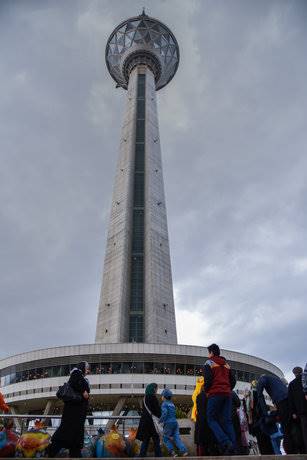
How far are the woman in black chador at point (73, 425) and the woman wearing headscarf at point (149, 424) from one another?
1.23 meters

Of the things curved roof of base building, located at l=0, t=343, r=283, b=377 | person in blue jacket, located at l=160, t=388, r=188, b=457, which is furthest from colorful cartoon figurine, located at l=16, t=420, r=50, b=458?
curved roof of base building, located at l=0, t=343, r=283, b=377

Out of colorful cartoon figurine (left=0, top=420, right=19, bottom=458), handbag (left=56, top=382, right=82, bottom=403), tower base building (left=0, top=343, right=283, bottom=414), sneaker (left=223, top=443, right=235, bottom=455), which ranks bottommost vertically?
sneaker (left=223, top=443, right=235, bottom=455)

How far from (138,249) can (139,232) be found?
2.45 meters

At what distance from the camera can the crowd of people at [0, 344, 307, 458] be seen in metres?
7.60

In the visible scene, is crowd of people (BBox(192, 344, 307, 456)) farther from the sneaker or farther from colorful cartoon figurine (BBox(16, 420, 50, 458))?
colorful cartoon figurine (BBox(16, 420, 50, 458))

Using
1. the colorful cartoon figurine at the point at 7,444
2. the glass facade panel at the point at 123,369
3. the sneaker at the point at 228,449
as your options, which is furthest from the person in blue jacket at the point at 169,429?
the glass facade panel at the point at 123,369

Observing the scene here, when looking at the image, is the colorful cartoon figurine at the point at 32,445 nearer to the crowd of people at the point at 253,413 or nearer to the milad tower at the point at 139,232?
the crowd of people at the point at 253,413

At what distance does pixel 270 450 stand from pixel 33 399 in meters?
33.1

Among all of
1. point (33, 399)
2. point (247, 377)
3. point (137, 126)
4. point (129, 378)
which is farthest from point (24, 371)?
point (137, 126)

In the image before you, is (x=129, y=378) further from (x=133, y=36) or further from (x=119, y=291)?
(x=133, y=36)

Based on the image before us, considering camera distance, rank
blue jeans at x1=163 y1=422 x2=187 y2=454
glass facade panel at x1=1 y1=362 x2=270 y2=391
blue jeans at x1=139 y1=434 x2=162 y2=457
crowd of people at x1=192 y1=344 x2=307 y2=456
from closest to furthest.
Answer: crowd of people at x1=192 y1=344 x2=307 y2=456 < blue jeans at x1=139 y1=434 x2=162 y2=457 < blue jeans at x1=163 y1=422 x2=187 y2=454 < glass facade panel at x1=1 y1=362 x2=270 y2=391

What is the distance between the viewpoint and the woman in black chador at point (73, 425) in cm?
754

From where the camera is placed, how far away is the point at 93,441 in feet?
31.6

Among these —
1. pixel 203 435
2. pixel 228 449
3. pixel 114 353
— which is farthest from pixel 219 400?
pixel 114 353
